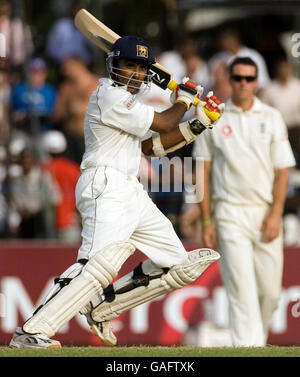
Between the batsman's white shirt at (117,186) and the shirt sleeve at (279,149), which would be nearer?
the batsman's white shirt at (117,186)

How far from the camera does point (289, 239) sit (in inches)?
407

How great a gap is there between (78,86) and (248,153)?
180 inches

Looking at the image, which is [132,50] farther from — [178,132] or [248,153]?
[248,153]

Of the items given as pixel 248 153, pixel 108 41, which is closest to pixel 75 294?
pixel 108 41

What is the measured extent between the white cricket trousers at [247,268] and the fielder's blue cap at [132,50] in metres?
1.97

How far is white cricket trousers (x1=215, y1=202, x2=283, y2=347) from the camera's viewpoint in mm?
7758

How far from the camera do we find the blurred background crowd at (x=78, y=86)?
413 inches

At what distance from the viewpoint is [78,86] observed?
1205 centimetres

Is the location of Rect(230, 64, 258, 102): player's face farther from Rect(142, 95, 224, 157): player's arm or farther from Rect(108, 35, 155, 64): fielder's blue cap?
Rect(108, 35, 155, 64): fielder's blue cap

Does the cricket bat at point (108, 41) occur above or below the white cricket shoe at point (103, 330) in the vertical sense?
above

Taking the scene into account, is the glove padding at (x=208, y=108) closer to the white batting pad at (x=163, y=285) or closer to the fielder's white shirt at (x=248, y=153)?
the white batting pad at (x=163, y=285)

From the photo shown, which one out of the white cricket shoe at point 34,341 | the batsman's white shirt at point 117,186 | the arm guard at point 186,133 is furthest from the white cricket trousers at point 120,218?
the white cricket shoe at point 34,341

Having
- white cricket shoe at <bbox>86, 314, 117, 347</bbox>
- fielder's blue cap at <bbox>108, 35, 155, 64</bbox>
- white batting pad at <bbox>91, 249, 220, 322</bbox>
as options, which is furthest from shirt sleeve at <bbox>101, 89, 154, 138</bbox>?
white cricket shoe at <bbox>86, 314, 117, 347</bbox>
